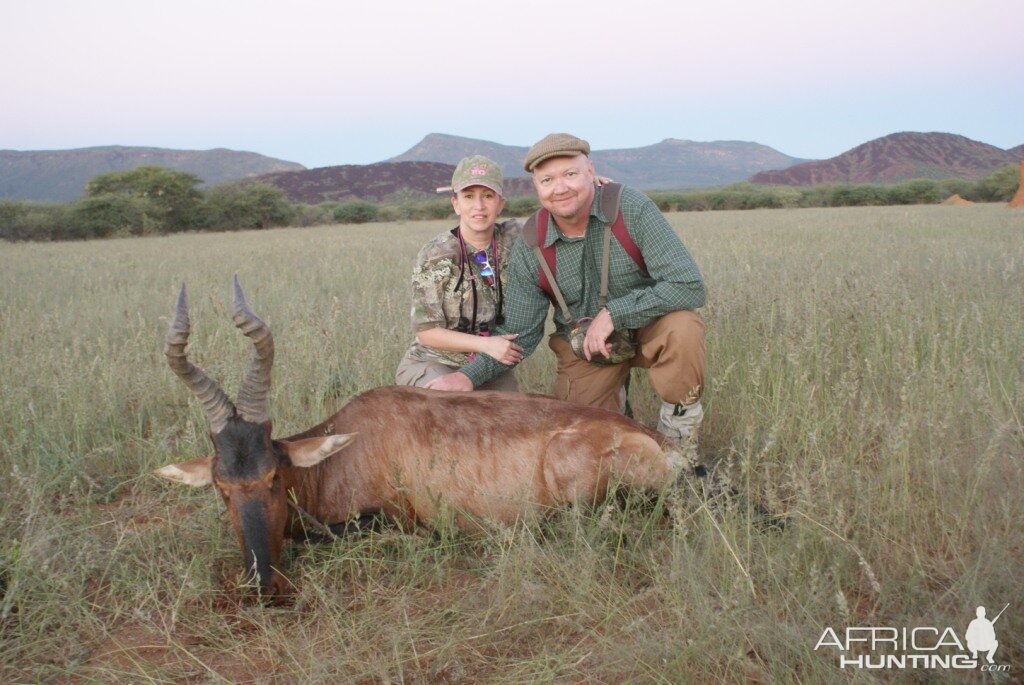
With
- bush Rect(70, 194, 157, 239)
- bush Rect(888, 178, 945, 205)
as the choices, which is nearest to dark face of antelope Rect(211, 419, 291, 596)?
bush Rect(70, 194, 157, 239)

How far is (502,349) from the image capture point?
191 inches

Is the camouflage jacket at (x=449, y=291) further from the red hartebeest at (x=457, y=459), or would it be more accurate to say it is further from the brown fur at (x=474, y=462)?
the brown fur at (x=474, y=462)

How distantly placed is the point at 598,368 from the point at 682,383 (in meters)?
0.78

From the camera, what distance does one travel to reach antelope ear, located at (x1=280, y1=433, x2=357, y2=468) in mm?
3551

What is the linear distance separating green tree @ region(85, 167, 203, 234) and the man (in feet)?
122

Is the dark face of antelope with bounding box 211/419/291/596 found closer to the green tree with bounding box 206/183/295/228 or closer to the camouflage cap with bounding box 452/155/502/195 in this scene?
the camouflage cap with bounding box 452/155/502/195

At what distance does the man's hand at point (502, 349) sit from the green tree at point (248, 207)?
40.5m

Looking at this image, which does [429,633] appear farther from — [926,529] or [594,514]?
[926,529]

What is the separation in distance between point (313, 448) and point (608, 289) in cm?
236

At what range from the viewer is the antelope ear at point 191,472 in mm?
3525

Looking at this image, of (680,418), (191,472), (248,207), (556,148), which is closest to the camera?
(191,472)

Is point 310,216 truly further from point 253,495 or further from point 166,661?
point 166,661

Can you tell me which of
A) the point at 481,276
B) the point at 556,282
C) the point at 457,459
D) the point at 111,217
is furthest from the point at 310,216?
the point at 457,459

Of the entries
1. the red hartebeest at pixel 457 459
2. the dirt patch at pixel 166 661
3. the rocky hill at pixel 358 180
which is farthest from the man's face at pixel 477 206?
the rocky hill at pixel 358 180
